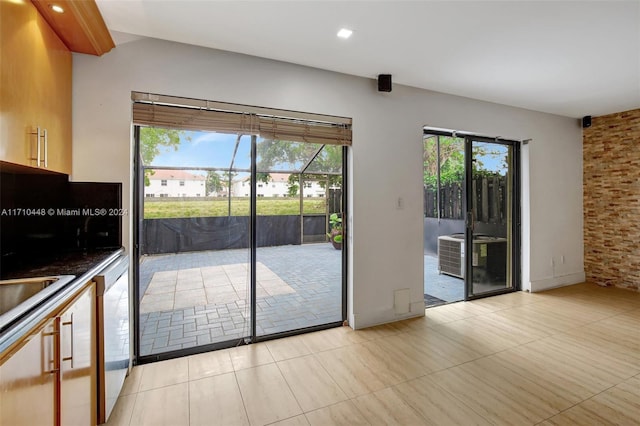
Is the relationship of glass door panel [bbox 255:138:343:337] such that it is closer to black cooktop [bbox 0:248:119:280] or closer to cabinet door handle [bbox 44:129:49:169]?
black cooktop [bbox 0:248:119:280]

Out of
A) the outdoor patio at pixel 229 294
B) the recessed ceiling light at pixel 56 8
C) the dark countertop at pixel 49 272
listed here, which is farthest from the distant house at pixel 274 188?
the recessed ceiling light at pixel 56 8

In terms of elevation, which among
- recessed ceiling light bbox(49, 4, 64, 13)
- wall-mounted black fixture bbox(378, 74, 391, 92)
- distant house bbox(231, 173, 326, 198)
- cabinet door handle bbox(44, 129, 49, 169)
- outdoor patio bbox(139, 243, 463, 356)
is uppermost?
wall-mounted black fixture bbox(378, 74, 391, 92)

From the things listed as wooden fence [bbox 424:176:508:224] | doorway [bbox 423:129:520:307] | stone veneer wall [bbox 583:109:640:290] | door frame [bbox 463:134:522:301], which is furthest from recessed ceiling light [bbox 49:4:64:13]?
stone veneer wall [bbox 583:109:640:290]

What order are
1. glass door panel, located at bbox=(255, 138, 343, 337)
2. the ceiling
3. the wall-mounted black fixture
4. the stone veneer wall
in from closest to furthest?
the ceiling → glass door panel, located at bbox=(255, 138, 343, 337) → the wall-mounted black fixture → the stone veneer wall

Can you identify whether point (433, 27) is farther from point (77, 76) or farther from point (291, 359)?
point (291, 359)

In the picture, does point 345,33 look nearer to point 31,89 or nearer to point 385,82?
point 385,82

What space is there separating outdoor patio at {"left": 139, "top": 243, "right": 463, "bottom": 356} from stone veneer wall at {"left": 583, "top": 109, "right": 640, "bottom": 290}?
4.33 meters

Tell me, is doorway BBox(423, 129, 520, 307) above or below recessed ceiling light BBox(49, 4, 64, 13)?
below

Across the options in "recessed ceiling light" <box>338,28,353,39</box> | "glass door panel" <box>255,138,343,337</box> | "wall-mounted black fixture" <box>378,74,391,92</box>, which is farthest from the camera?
"wall-mounted black fixture" <box>378,74,391,92</box>

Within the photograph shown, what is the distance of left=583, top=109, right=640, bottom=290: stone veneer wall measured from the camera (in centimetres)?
418

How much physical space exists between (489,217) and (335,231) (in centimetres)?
239

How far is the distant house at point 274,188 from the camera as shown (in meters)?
2.72

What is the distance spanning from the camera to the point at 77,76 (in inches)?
84.0

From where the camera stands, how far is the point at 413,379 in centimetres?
217
